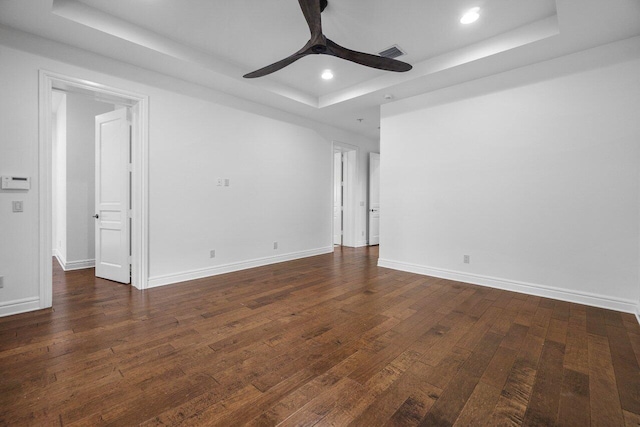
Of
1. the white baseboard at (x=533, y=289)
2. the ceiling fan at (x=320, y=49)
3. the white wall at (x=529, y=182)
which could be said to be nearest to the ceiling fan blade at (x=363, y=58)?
the ceiling fan at (x=320, y=49)

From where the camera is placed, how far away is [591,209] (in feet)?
10.4

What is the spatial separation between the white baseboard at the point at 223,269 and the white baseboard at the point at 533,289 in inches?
76.3

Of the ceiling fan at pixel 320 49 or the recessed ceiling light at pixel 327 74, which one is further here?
the recessed ceiling light at pixel 327 74

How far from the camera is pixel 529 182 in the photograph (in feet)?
11.6

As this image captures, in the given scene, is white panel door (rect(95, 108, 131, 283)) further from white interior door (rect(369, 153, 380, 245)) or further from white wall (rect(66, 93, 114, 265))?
white interior door (rect(369, 153, 380, 245))

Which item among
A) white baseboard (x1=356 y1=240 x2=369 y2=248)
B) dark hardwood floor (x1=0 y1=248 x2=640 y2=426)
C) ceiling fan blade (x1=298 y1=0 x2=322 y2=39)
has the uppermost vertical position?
ceiling fan blade (x1=298 y1=0 x2=322 y2=39)

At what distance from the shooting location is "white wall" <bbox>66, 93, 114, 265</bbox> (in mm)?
4766

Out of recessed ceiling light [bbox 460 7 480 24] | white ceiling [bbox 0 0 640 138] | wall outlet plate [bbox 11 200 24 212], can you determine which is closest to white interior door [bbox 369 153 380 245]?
Result: white ceiling [bbox 0 0 640 138]

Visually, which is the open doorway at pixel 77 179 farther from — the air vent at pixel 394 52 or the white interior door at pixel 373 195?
the white interior door at pixel 373 195

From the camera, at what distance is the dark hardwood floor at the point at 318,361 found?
5.05 ft

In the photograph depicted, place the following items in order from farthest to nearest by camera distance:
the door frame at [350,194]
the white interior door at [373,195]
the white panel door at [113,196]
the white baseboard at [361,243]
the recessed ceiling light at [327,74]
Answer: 1. the white interior door at [373,195]
2. the white baseboard at [361,243]
3. the door frame at [350,194]
4. the recessed ceiling light at [327,74]
5. the white panel door at [113,196]

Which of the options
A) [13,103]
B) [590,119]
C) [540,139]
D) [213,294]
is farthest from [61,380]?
[590,119]

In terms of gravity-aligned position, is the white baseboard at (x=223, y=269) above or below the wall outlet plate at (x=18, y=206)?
below

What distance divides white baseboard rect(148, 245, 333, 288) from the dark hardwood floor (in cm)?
47
